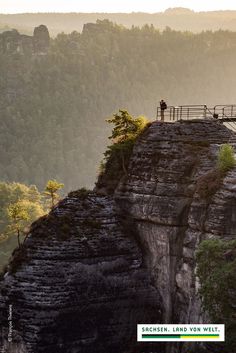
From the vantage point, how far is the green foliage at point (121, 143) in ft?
159

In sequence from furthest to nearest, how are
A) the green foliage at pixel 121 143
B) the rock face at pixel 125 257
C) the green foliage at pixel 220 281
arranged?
1. the green foliage at pixel 121 143
2. the rock face at pixel 125 257
3. the green foliage at pixel 220 281

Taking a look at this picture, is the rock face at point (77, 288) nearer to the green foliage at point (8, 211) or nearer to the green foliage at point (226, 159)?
the green foliage at point (226, 159)

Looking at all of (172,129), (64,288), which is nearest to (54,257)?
(64,288)

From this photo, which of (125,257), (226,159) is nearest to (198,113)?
(226,159)

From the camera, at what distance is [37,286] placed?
4284 centimetres

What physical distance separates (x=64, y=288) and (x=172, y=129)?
11572 mm

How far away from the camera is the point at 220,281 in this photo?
34469 mm

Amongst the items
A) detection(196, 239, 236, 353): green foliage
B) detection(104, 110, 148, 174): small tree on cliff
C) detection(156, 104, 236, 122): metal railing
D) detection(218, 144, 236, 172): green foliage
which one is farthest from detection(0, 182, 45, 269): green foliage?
detection(196, 239, 236, 353): green foliage

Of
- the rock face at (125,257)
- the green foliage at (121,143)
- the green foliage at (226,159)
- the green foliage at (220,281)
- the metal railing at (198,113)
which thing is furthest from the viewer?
the metal railing at (198,113)

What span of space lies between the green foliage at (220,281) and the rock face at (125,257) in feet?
14.7

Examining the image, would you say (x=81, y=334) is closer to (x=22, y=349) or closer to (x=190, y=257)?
(x=22, y=349)

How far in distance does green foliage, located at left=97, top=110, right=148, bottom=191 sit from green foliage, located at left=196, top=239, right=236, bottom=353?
1358 centimetres

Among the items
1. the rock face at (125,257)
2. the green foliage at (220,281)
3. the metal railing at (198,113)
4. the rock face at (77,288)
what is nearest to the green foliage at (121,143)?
the rock face at (125,257)

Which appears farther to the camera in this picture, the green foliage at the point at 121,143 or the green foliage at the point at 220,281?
the green foliage at the point at 121,143
